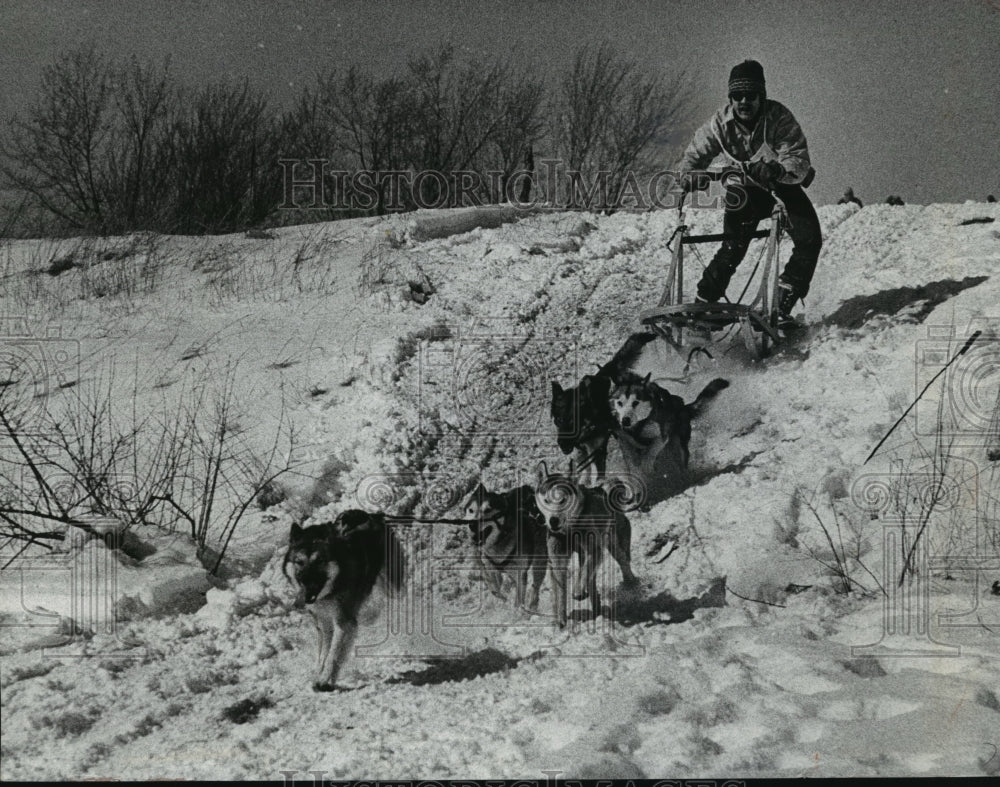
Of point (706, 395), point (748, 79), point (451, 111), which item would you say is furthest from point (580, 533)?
point (748, 79)

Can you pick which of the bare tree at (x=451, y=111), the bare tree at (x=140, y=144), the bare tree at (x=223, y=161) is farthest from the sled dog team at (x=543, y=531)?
the bare tree at (x=140, y=144)

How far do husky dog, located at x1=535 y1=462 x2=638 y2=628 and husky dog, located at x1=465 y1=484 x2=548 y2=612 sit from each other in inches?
2.2

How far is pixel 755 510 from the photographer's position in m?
4.50

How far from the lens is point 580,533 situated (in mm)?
4348

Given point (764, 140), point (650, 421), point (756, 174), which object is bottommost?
point (650, 421)

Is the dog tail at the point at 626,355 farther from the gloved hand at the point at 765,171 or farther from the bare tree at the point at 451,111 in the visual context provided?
the bare tree at the point at 451,111

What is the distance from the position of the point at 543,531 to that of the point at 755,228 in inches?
80.5

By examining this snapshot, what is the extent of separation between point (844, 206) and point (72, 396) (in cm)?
424

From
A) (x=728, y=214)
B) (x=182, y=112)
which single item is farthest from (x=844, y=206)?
(x=182, y=112)

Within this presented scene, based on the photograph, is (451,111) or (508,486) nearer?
(508,486)

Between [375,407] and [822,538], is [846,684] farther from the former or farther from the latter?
[375,407]

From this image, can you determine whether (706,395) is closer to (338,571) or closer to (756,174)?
(756,174)

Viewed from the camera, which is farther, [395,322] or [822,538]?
[395,322]

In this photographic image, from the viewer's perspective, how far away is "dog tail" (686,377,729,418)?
4.75 meters
